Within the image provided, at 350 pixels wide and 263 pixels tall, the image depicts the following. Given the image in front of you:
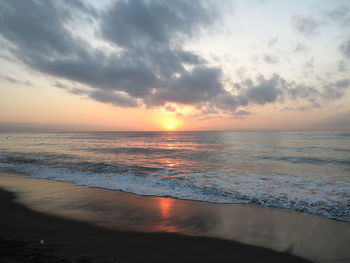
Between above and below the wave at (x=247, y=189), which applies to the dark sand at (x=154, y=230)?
above

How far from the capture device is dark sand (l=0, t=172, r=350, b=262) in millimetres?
4816

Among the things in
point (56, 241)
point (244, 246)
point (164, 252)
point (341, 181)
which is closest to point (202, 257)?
point (164, 252)

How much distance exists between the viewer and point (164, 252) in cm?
498

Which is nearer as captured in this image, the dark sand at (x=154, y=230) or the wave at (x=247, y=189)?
the dark sand at (x=154, y=230)

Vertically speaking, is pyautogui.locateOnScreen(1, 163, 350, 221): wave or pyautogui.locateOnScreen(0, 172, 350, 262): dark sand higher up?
pyautogui.locateOnScreen(0, 172, 350, 262): dark sand

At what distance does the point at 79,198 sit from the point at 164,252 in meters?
6.18

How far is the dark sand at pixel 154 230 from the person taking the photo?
482 cm

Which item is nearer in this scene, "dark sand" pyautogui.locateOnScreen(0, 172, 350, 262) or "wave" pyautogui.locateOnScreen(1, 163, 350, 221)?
"dark sand" pyautogui.locateOnScreen(0, 172, 350, 262)

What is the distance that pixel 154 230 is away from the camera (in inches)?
244

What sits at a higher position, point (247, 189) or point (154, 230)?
point (154, 230)

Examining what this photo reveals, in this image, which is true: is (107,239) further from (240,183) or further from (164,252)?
(240,183)

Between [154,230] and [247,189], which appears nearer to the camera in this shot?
[154,230]

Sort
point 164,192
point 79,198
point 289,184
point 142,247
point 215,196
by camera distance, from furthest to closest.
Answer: point 289,184 < point 164,192 < point 215,196 < point 79,198 < point 142,247

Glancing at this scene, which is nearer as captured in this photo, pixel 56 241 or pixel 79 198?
pixel 56 241
